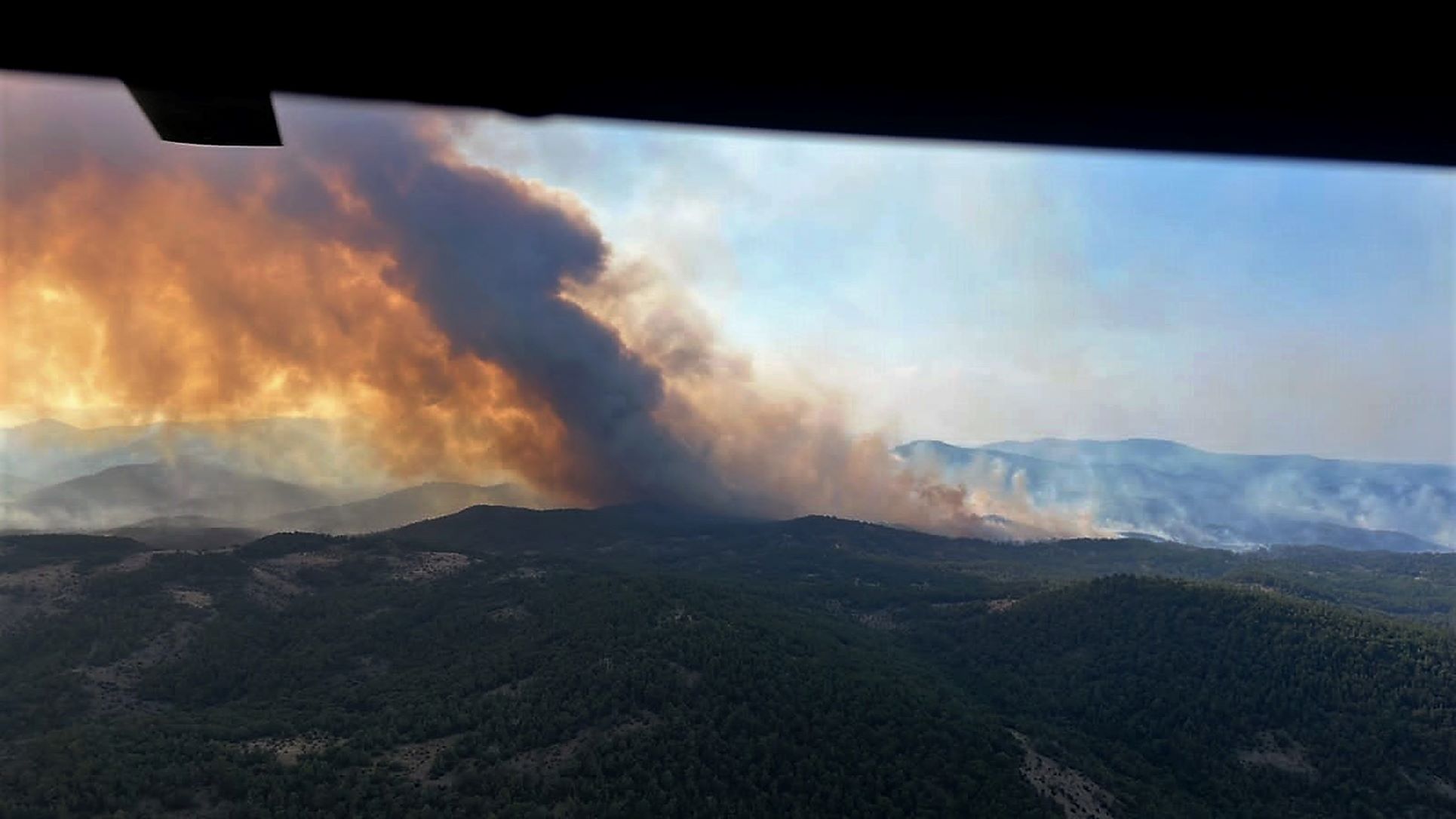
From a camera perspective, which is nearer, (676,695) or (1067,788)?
(1067,788)

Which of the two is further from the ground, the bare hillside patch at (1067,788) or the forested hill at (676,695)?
the forested hill at (676,695)

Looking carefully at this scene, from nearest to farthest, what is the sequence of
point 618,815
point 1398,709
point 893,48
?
point 893,48 < point 618,815 < point 1398,709

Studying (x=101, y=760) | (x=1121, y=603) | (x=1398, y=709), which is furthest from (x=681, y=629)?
(x=1398, y=709)

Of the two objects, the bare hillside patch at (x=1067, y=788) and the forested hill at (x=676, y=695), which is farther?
the bare hillside patch at (x=1067, y=788)

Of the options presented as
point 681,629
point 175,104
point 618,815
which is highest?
point 175,104

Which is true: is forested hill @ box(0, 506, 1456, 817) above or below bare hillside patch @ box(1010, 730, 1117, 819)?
above

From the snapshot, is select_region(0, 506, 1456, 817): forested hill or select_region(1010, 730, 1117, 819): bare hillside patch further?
select_region(1010, 730, 1117, 819): bare hillside patch

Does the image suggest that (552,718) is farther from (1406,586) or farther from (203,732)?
(1406,586)

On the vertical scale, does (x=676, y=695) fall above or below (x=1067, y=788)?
above
